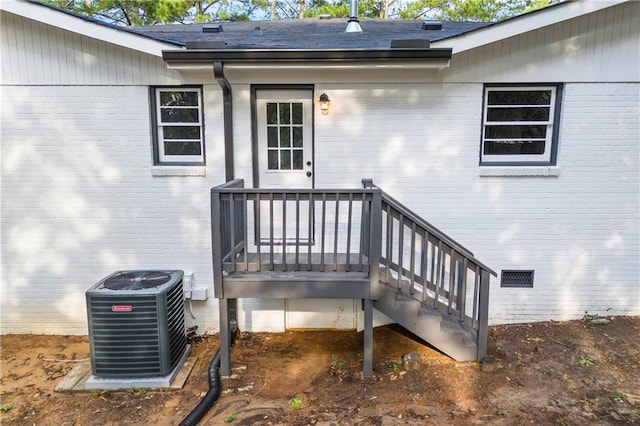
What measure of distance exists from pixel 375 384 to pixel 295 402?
0.81 meters

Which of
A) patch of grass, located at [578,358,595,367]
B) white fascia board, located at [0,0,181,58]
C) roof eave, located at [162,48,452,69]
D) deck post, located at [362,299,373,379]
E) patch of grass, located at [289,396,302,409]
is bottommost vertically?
patch of grass, located at [289,396,302,409]

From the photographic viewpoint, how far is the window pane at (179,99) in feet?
15.5

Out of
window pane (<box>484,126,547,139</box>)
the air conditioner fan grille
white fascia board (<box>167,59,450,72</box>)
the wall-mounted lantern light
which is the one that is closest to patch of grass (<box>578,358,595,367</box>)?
window pane (<box>484,126,547,139</box>)

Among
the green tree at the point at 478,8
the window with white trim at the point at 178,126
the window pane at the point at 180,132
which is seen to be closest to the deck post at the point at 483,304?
the window with white trim at the point at 178,126

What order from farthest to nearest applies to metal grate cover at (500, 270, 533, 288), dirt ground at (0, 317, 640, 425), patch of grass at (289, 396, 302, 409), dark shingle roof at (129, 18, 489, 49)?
metal grate cover at (500, 270, 533, 288) → dark shingle roof at (129, 18, 489, 49) → patch of grass at (289, 396, 302, 409) → dirt ground at (0, 317, 640, 425)

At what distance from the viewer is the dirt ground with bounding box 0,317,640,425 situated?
10.9 feet

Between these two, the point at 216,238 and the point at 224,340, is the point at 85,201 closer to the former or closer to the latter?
the point at 216,238

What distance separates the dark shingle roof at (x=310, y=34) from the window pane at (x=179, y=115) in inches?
30.7

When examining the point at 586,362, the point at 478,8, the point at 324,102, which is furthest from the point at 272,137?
the point at 478,8

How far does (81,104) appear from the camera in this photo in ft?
15.3

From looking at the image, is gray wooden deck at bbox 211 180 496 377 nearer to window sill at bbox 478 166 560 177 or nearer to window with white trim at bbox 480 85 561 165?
window sill at bbox 478 166 560 177

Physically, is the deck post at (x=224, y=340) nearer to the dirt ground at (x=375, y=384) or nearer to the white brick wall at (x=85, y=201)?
the dirt ground at (x=375, y=384)

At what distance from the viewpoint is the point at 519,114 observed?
4.73 m

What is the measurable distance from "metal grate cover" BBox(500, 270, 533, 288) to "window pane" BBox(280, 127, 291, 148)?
10.3 feet
